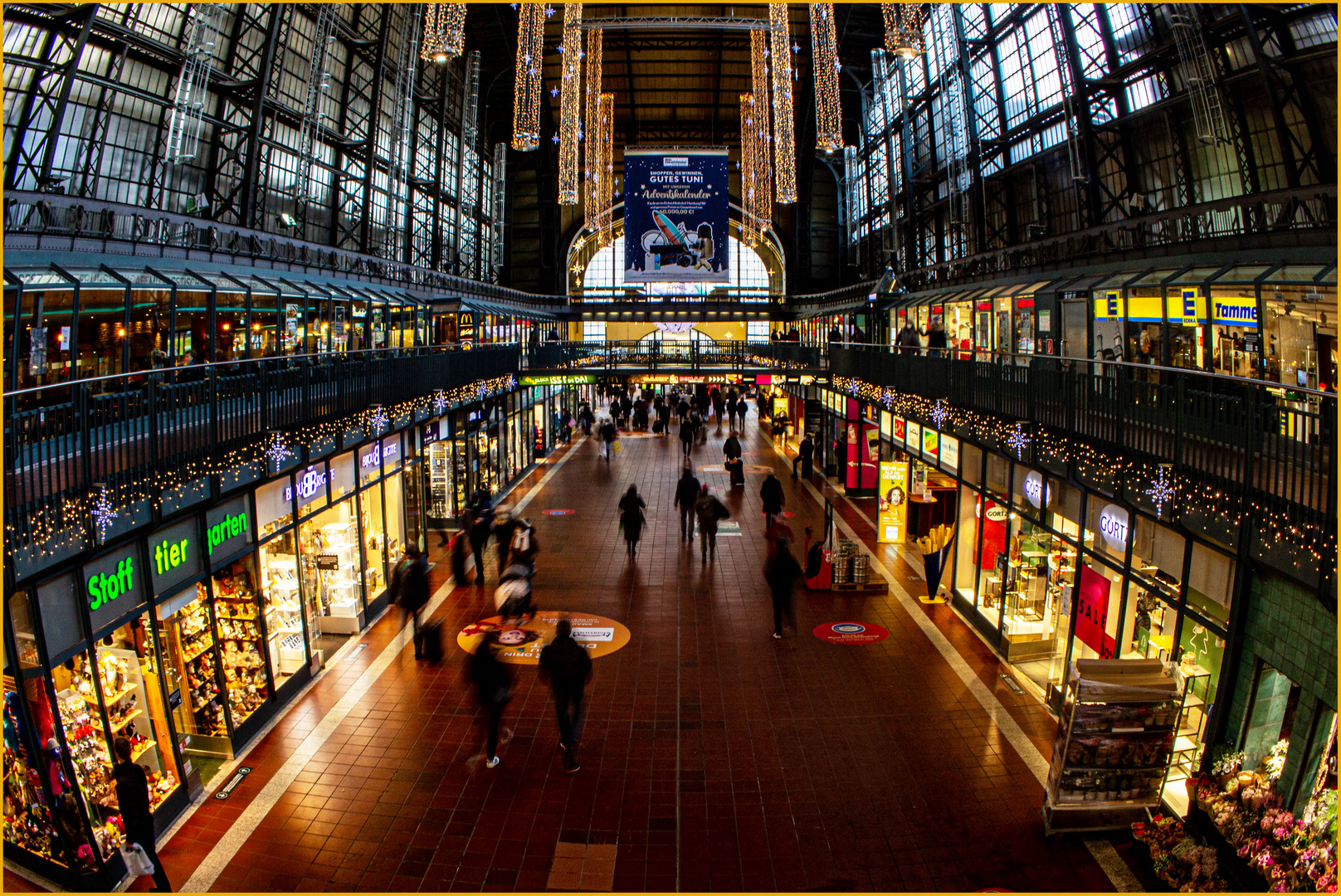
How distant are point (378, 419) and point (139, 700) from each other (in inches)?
257

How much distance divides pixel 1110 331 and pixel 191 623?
54.2 ft

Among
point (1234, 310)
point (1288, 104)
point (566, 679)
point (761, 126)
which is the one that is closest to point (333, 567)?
point (566, 679)

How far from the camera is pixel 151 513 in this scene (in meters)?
7.80

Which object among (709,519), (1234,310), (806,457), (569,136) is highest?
(569,136)

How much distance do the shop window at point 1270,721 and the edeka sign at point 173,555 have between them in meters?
10.1

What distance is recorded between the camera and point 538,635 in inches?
507

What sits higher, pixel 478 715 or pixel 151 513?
pixel 151 513

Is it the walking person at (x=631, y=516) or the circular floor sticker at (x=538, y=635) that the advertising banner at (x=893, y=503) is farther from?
the circular floor sticker at (x=538, y=635)

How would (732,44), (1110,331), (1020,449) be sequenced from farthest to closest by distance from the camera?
(732,44)
(1110,331)
(1020,449)

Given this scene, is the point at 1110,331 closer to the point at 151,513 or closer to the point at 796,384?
the point at 151,513

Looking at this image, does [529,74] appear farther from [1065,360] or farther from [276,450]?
[1065,360]

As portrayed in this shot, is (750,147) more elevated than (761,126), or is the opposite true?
(750,147)

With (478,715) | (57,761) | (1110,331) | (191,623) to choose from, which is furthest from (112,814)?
(1110,331)

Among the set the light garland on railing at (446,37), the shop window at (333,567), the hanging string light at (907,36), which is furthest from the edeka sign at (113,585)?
the hanging string light at (907,36)
